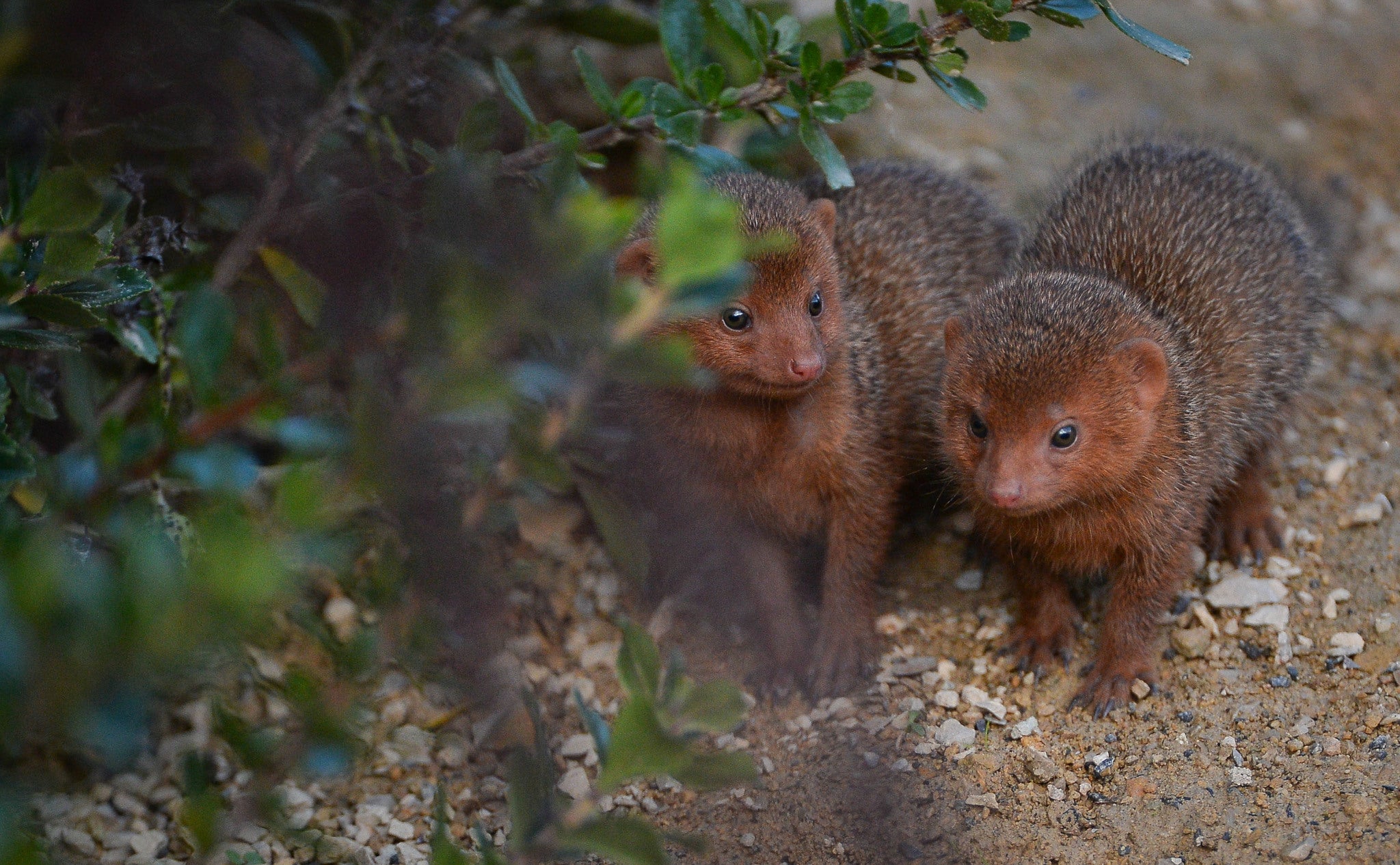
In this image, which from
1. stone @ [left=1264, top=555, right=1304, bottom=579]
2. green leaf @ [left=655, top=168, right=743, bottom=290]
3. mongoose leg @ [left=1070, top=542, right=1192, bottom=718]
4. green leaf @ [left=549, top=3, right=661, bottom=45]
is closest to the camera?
green leaf @ [left=655, top=168, right=743, bottom=290]

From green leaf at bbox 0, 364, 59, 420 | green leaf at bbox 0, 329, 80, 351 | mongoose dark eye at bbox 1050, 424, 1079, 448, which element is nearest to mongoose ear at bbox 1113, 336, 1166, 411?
mongoose dark eye at bbox 1050, 424, 1079, 448

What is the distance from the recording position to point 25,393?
2.78 metres

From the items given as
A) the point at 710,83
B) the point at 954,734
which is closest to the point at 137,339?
the point at 710,83

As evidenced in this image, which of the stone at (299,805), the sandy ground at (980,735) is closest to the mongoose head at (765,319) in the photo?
the sandy ground at (980,735)

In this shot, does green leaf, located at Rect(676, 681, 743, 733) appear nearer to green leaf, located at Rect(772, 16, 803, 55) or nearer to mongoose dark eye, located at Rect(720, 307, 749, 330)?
mongoose dark eye, located at Rect(720, 307, 749, 330)

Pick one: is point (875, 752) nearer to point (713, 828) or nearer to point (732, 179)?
point (713, 828)

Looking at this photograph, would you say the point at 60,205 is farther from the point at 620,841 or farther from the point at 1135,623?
the point at 1135,623

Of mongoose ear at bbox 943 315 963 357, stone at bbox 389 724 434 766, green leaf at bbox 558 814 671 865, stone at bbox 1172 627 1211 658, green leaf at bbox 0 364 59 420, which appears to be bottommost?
stone at bbox 389 724 434 766

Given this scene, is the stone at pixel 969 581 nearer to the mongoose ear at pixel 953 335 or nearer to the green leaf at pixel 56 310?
the mongoose ear at pixel 953 335

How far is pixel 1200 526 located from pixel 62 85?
3.24m

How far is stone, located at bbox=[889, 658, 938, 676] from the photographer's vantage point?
3.70 meters

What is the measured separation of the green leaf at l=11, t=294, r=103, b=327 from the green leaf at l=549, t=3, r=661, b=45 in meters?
2.23

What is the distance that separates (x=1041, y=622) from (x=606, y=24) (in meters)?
2.56

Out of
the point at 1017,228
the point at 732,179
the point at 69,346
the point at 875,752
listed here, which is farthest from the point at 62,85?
the point at 1017,228
